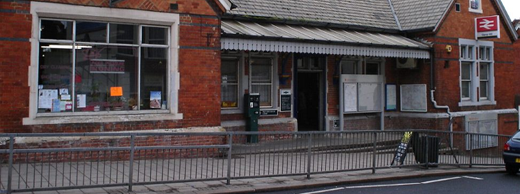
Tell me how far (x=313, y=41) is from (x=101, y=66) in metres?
6.05

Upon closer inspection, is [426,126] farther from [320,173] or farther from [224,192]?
[224,192]

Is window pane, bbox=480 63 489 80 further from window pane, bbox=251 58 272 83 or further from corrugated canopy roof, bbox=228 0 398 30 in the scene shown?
window pane, bbox=251 58 272 83

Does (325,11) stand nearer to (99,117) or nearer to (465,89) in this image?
(465,89)

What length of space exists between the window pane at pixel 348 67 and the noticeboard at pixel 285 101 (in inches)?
107

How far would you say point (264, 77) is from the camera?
15.7m

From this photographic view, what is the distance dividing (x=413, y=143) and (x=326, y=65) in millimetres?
5677

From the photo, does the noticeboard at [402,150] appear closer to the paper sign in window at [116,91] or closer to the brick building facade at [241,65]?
the brick building facade at [241,65]

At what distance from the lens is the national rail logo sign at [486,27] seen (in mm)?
19078

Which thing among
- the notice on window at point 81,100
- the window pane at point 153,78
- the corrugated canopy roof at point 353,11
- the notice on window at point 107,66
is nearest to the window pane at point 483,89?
the corrugated canopy roof at point 353,11

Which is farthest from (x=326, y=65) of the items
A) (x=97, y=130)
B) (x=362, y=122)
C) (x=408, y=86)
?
(x=97, y=130)

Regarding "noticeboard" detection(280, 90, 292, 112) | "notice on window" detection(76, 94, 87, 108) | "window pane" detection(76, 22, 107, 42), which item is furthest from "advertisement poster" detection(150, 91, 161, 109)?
"noticeboard" detection(280, 90, 292, 112)

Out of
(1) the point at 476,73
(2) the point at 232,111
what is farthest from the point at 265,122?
(1) the point at 476,73

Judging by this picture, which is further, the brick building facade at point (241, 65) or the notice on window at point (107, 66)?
the notice on window at point (107, 66)

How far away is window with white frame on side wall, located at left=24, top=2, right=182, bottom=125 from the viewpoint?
10.5 meters
